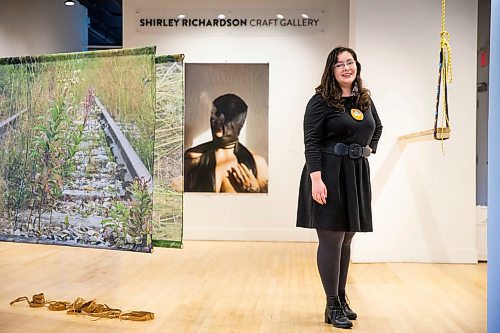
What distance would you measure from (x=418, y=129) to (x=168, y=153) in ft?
10.5

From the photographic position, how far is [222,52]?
335 inches

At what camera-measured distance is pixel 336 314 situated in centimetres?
380

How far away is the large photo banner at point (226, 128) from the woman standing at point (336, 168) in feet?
15.2

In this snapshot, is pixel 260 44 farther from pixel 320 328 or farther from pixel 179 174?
pixel 320 328

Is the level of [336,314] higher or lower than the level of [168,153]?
lower

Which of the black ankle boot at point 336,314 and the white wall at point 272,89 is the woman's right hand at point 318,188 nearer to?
the black ankle boot at point 336,314

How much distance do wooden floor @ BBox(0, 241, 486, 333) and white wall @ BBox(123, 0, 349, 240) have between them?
1.22 meters

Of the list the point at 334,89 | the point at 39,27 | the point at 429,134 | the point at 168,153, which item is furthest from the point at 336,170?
the point at 39,27

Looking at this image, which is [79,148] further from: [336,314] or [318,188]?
[336,314]

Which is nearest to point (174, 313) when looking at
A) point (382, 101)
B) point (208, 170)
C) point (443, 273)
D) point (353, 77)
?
point (353, 77)

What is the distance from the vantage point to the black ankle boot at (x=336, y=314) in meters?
3.75

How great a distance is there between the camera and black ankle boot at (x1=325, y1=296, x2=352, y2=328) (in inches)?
148

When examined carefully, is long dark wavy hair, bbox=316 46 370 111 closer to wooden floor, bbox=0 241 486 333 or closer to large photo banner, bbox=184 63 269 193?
wooden floor, bbox=0 241 486 333

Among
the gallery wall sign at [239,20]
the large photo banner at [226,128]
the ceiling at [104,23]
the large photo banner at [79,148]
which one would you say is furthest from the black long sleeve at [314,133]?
the ceiling at [104,23]
